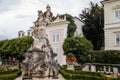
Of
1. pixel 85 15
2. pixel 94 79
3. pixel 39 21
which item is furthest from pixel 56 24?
pixel 94 79

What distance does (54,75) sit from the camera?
767 inches

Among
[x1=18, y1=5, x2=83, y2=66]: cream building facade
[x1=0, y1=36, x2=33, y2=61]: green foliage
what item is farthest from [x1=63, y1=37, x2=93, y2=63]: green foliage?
[x1=0, y1=36, x2=33, y2=61]: green foliage

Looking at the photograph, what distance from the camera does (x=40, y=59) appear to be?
19609mm

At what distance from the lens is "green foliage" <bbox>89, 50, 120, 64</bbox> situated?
31.9 meters

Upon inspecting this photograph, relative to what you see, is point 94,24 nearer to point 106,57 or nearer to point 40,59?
point 106,57

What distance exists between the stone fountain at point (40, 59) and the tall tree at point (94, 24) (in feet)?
73.4

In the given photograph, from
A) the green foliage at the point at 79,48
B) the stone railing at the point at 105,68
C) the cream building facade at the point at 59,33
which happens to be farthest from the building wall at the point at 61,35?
the stone railing at the point at 105,68

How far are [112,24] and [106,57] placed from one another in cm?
543

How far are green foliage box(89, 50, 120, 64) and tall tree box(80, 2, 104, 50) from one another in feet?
30.4

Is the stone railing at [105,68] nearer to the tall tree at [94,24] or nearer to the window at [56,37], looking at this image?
the window at [56,37]

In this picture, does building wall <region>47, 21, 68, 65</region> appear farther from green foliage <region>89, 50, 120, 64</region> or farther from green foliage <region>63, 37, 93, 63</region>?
green foliage <region>89, 50, 120, 64</region>

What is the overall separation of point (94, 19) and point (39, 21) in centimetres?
2252

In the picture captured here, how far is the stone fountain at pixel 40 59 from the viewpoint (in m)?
19.2

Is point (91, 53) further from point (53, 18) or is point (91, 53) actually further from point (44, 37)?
point (44, 37)
